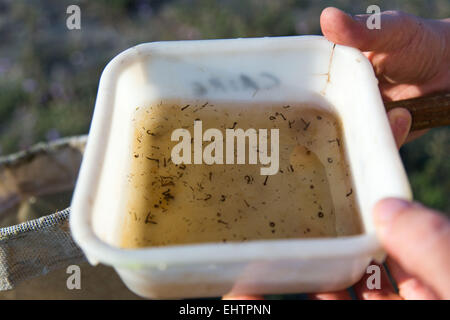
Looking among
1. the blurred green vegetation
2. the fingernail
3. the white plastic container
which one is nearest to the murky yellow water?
the white plastic container

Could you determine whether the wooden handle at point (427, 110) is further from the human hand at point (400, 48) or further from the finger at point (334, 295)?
the finger at point (334, 295)

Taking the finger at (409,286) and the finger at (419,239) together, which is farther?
the finger at (409,286)

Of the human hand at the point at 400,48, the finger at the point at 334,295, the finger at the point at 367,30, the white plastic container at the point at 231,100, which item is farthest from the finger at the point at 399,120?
the finger at the point at 334,295

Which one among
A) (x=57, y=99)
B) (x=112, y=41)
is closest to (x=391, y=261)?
(x=57, y=99)

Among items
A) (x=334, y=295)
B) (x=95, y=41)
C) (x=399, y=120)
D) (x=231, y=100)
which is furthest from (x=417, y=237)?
(x=95, y=41)

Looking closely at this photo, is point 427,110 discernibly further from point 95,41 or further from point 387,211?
point 95,41

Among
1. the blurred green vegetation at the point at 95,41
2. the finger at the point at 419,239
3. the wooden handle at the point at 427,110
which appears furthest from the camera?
the blurred green vegetation at the point at 95,41
